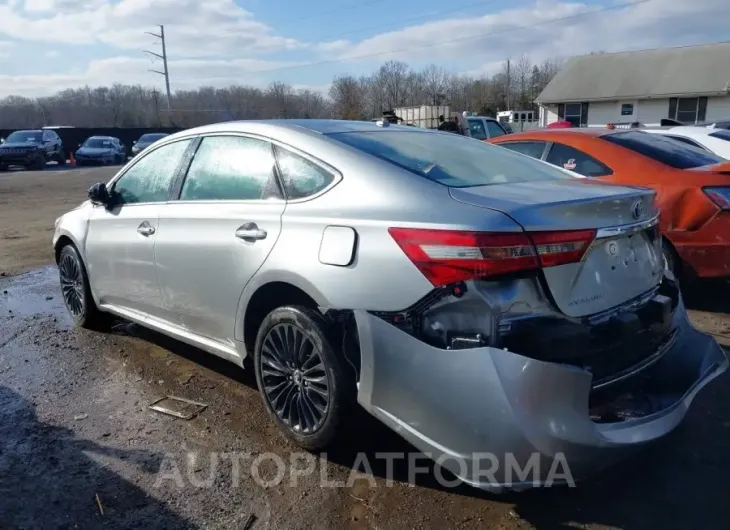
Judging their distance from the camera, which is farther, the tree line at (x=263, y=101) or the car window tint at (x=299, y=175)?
the tree line at (x=263, y=101)

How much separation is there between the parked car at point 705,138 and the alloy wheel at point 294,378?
7205 mm

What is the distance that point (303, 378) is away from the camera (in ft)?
10.4

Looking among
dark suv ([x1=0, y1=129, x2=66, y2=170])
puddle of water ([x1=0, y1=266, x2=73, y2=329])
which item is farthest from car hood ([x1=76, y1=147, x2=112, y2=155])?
puddle of water ([x1=0, y1=266, x2=73, y2=329])

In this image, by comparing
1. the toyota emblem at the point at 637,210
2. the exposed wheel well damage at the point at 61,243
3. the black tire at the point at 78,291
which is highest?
the toyota emblem at the point at 637,210

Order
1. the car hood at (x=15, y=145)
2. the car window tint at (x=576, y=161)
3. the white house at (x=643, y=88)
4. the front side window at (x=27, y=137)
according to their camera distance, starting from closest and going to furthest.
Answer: the car window tint at (x=576, y=161)
the car hood at (x=15, y=145)
the front side window at (x=27, y=137)
the white house at (x=643, y=88)

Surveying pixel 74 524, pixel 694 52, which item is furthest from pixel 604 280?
pixel 694 52

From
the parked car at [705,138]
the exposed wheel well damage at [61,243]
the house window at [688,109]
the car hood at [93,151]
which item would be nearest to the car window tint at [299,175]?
the exposed wheel well damage at [61,243]

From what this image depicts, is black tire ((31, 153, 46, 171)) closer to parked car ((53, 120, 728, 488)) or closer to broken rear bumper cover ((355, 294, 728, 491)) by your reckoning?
parked car ((53, 120, 728, 488))

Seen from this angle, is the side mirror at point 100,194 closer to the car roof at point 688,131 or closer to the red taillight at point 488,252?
the red taillight at point 488,252

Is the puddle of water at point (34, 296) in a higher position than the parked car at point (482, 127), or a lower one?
lower

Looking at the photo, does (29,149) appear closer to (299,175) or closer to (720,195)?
(299,175)

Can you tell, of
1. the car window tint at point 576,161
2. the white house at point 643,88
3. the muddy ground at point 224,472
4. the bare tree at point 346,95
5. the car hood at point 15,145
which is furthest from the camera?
the bare tree at point 346,95

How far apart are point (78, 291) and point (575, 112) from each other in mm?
41993

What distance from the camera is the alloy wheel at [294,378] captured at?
3088mm
